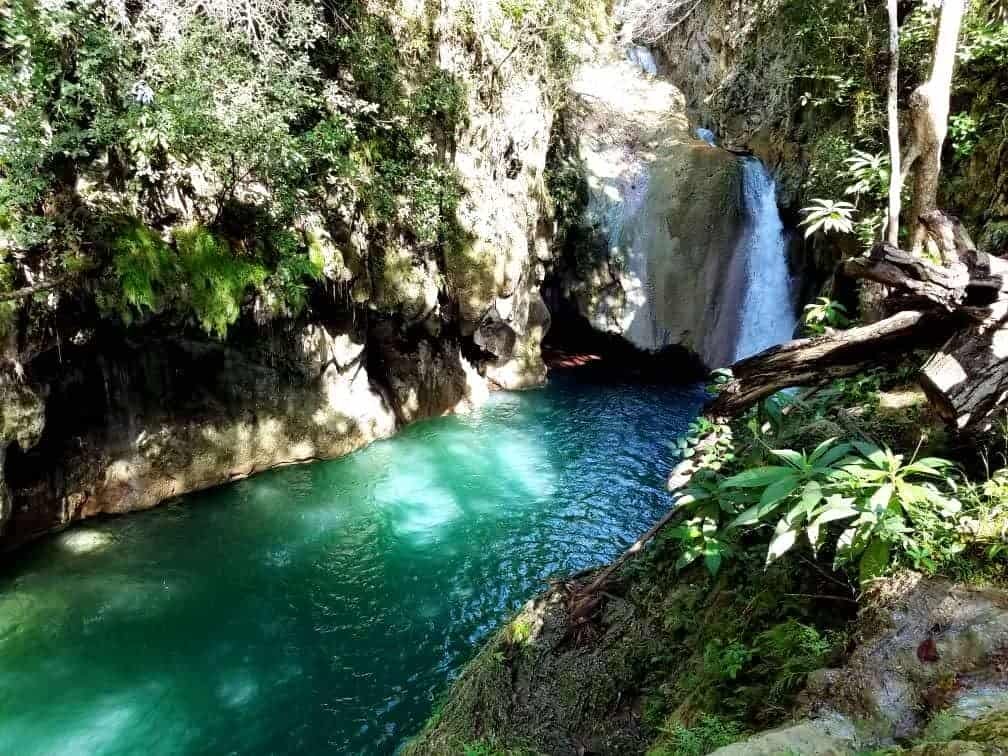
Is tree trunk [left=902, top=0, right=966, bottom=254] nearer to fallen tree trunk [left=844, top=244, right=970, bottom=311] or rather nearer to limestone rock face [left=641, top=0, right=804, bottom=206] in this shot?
fallen tree trunk [left=844, top=244, right=970, bottom=311]

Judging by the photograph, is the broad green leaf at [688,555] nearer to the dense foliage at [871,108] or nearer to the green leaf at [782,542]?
the green leaf at [782,542]

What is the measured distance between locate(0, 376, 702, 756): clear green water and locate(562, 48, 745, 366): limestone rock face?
5.02 m

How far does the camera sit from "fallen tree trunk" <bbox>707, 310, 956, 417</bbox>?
3531 millimetres

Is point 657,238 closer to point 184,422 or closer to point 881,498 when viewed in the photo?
point 184,422

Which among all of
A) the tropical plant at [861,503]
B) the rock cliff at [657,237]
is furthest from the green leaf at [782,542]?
the rock cliff at [657,237]

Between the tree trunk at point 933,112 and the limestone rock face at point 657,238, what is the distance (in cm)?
908

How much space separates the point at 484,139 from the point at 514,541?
25.3ft

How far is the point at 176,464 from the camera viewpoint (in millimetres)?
8188

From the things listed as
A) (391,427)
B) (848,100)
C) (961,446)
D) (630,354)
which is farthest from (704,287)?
(961,446)

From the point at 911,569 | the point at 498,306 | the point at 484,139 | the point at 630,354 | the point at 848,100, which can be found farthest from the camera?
the point at 630,354

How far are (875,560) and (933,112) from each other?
4089 mm

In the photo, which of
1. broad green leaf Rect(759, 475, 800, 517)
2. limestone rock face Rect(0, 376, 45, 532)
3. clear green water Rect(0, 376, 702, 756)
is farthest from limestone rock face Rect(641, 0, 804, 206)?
limestone rock face Rect(0, 376, 45, 532)

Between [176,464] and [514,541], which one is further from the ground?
[176,464]

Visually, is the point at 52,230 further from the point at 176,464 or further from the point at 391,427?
the point at 391,427
